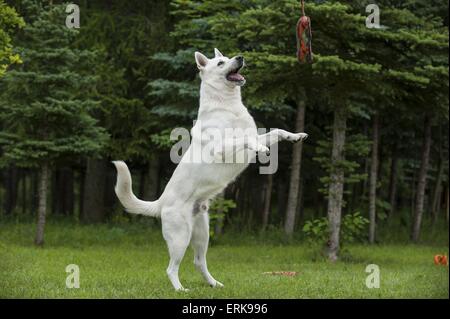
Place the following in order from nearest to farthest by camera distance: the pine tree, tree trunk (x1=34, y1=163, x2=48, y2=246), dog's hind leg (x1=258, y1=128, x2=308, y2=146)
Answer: dog's hind leg (x1=258, y1=128, x2=308, y2=146)
the pine tree
tree trunk (x1=34, y1=163, x2=48, y2=246)

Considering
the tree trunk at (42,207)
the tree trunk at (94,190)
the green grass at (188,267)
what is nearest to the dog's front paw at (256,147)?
the green grass at (188,267)

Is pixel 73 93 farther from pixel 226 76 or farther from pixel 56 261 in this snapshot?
pixel 226 76

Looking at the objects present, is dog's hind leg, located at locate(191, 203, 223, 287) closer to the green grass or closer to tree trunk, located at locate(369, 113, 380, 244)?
the green grass

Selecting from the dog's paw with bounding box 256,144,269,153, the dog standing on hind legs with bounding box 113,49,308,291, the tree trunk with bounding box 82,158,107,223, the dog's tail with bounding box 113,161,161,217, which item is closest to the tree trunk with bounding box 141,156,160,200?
the tree trunk with bounding box 82,158,107,223

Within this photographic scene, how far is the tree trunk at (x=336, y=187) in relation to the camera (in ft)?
47.0

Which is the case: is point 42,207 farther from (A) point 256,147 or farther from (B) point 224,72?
(A) point 256,147

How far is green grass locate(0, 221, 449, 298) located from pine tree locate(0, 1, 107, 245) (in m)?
1.84

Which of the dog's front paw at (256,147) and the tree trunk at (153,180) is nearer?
the dog's front paw at (256,147)

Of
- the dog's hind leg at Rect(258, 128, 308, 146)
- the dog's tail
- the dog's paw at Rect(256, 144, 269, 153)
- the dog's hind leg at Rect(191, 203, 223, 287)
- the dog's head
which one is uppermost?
the dog's head

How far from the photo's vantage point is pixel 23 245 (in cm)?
1630

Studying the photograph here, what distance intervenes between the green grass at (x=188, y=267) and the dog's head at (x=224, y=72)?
7.81ft

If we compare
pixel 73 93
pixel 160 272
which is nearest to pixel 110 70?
pixel 73 93

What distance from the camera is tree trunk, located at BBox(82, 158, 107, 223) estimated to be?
68.5 feet

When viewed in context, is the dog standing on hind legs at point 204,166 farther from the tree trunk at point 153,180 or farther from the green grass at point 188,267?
the tree trunk at point 153,180
